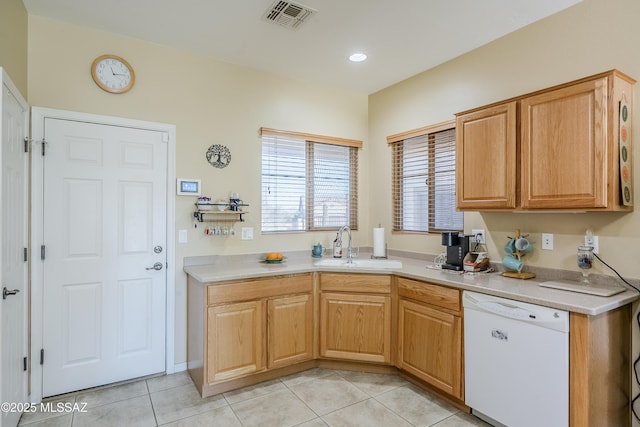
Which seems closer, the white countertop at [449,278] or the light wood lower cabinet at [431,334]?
the white countertop at [449,278]

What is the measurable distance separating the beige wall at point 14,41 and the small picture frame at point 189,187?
3.87 ft

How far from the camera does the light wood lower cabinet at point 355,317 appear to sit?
2963 mm

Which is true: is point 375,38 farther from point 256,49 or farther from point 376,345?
point 376,345

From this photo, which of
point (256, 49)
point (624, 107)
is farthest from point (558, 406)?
point (256, 49)

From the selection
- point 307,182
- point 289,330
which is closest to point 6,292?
point 289,330

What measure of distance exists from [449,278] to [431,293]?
0.58 ft

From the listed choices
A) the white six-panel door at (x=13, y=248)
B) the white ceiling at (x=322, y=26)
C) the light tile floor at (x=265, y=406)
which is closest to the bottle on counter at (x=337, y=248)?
the light tile floor at (x=265, y=406)

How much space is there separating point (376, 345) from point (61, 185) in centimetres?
274

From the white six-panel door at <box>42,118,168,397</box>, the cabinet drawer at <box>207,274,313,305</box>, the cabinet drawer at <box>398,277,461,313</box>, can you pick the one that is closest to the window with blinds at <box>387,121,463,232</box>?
the cabinet drawer at <box>398,277,461,313</box>

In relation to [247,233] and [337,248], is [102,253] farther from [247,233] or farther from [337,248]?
[337,248]

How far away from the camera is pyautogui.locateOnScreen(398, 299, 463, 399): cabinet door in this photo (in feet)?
7.95

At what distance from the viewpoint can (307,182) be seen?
12.3ft

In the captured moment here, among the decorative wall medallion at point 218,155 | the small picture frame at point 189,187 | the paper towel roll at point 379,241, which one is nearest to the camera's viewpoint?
the small picture frame at point 189,187

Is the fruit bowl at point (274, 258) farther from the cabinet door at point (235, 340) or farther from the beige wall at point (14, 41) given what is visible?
the beige wall at point (14, 41)
